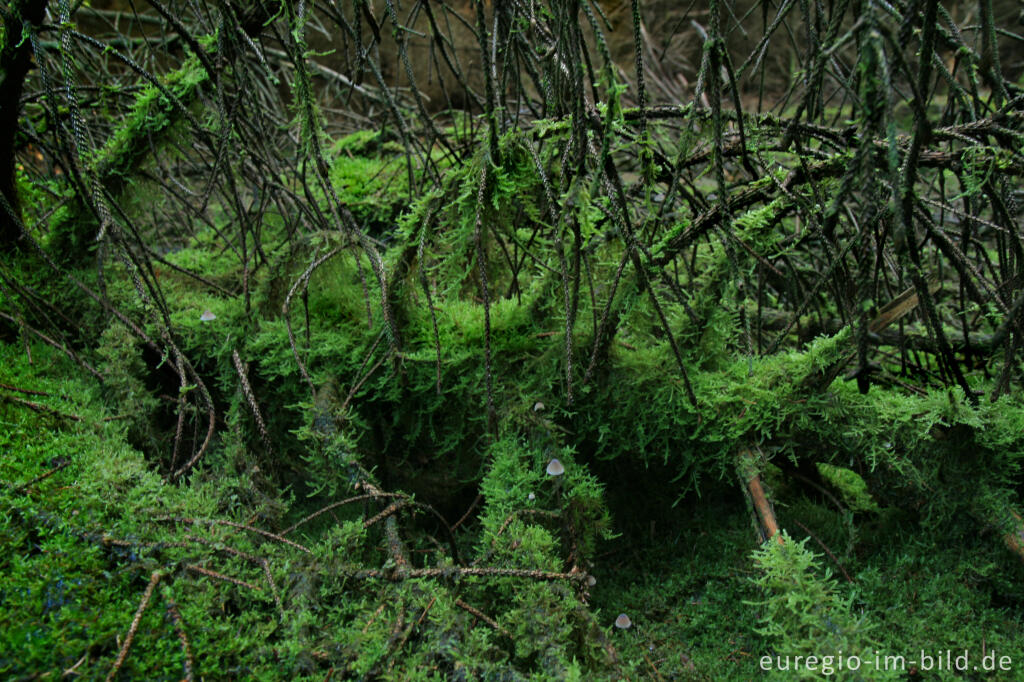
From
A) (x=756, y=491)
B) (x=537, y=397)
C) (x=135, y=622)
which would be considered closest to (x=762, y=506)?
(x=756, y=491)

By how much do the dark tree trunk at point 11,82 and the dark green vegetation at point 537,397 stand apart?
0.02m

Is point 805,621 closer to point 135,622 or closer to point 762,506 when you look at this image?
point 762,506

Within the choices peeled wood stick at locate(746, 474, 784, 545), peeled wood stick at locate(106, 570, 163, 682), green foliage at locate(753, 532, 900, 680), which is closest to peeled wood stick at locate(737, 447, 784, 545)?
peeled wood stick at locate(746, 474, 784, 545)

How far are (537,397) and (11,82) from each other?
2097 millimetres

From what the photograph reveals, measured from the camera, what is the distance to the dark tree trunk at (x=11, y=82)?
69.2 inches

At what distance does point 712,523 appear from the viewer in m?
2.16

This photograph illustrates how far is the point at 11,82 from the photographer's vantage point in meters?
1.98

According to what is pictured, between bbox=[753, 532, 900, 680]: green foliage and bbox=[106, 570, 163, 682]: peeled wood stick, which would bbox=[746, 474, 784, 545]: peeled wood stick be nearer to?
bbox=[753, 532, 900, 680]: green foliage

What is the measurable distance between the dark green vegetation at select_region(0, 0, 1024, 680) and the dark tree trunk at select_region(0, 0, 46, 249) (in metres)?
0.02

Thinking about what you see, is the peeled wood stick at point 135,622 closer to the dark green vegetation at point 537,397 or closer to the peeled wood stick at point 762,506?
the dark green vegetation at point 537,397

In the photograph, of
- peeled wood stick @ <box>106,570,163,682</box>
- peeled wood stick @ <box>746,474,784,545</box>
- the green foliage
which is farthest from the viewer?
peeled wood stick @ <box>746,474,784,545</box>

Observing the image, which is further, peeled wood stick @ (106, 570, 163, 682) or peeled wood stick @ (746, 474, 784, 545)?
peeled wood stick @ (746, 474, 784, 545)

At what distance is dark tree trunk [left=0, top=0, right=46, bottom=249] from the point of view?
5.77 feet

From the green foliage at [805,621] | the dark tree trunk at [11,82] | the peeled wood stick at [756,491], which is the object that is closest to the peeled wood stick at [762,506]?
the peeled wood stick at [756,491]
